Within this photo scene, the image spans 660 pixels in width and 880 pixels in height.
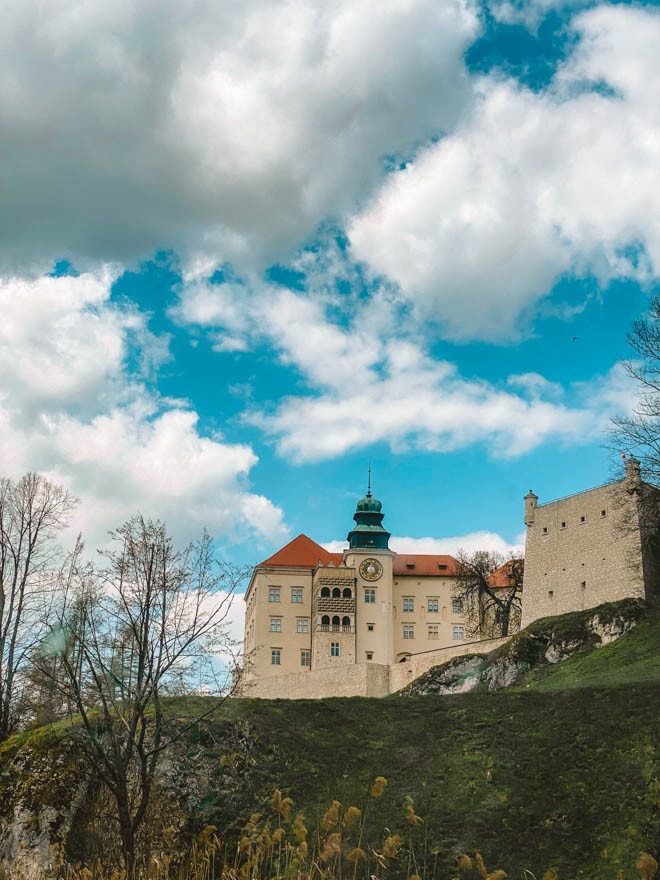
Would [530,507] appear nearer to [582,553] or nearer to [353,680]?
[582,553]

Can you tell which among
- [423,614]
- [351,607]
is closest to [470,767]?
[351,607]

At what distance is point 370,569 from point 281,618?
6700 mm

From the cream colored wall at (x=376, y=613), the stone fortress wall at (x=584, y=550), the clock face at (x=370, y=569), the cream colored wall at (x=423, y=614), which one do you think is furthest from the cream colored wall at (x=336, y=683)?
the stone fortress wall at (x=584, y=550)

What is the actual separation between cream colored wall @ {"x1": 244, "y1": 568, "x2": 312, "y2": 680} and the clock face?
146 inches

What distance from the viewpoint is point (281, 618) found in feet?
194

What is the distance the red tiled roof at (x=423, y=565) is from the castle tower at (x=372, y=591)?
2162 millimetres

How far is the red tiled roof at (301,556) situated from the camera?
2403 inches

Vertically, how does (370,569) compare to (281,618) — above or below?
above

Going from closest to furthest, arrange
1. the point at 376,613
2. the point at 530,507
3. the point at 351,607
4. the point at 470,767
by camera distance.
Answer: the point at 470,767 < the point at 530,507 < the point at 351,607 < the point at 376,613

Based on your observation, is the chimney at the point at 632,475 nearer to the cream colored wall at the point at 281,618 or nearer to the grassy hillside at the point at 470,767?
the grassy hillside at the point at 470,767

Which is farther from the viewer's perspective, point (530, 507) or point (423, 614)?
point (423, 614)

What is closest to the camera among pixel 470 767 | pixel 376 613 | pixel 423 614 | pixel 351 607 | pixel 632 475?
pixel 470 767

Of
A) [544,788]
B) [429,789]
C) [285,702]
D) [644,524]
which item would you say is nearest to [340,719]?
[285,702]

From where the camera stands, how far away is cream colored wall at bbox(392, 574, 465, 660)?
59.8 metres
